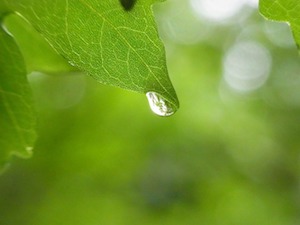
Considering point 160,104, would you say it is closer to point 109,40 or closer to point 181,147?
point 109,40

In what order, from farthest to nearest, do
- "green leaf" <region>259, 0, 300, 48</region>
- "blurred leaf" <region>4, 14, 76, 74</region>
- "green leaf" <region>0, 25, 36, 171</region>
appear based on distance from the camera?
"blurred leaf" <region>4, 14, 76, 74</region> → "green leaf" <region>0, 25, 36, 171</region> → "green leaf" <region>259, 0, 300, 48</region>

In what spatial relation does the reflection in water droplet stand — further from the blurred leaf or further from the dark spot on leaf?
the blurred leaf

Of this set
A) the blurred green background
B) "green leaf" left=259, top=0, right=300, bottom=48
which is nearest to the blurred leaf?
"green leaf" left=259, top=0, right=300, bottom=48


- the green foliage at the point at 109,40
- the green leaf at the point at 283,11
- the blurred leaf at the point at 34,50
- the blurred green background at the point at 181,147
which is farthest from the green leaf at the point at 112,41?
the blurred green background at the point at 181,147

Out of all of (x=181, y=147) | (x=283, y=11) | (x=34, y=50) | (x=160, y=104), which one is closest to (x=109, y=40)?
(x=160, y=104)

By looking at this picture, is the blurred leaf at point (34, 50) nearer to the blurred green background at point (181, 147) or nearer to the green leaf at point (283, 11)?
the green leaf at point (283, 11)

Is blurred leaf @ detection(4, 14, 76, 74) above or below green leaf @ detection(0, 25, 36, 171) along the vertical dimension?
above
